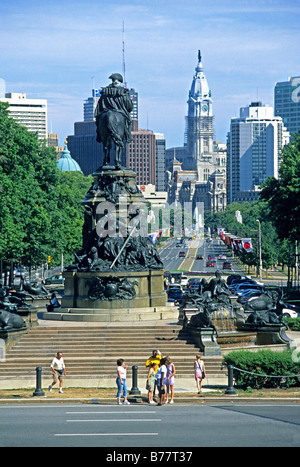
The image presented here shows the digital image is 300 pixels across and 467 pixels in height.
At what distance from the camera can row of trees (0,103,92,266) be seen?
61000 millimetres

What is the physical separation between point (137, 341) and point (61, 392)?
23.2 ft

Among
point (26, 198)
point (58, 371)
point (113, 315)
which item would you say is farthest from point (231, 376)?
point (26, 198)

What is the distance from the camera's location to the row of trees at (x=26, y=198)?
61.0 m

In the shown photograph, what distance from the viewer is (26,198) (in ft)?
217

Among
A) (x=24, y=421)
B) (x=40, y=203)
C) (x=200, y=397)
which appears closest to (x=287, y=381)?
(x=200, y=397)

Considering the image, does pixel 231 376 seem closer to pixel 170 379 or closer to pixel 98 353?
pixel 170 379

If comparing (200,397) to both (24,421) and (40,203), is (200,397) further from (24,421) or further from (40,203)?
(40,203)

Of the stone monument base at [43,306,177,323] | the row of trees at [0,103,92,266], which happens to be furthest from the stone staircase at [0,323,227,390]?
the row of trees at [0,103,92,266]

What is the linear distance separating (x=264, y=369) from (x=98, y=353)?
780 centimetres

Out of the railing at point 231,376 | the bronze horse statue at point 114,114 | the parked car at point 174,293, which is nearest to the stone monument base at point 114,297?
the bronze horse statue at point 114,114

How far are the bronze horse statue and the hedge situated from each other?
1733 cm

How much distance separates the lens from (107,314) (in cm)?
4075

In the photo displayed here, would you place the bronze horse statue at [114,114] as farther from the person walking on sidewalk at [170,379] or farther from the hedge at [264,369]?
the person walking on sidewalk at [170,379]

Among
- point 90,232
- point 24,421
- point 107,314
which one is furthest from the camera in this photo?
point 90,232
